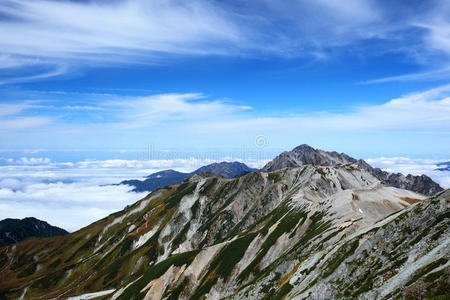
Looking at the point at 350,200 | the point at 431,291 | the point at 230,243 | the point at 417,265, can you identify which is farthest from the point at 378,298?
the point at 230,243

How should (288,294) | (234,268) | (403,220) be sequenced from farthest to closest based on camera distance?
(234,268), (288,294), (403,220)

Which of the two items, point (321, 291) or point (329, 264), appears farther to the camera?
point (329, 264)

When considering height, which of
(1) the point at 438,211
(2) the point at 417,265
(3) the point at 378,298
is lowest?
(3) the point at 378,298

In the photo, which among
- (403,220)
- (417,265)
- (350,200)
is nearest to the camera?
(417,265)

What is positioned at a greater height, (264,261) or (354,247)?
(354,247)

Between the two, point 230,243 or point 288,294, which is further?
point 230,243

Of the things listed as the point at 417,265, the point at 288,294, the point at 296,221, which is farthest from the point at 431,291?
the point at 296,221

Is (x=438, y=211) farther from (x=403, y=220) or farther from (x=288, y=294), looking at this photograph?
(x=288, y=294)

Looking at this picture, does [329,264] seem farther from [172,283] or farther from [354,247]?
[172,283]

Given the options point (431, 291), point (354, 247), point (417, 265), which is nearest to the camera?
point (431, 291)
